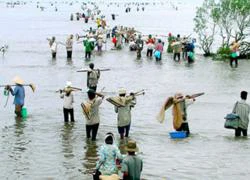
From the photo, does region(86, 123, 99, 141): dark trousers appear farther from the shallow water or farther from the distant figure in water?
the distant figure in water

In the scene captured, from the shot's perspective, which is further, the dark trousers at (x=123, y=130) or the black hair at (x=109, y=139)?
the dark trousers at (x=123, y=130)

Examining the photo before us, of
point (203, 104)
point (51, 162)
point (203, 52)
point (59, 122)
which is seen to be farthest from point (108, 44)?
point (51, 162)

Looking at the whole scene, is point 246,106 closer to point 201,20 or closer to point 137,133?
point 137,133

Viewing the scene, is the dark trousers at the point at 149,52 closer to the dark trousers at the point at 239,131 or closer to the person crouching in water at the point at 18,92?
the person crouching in water at the point at 18,92

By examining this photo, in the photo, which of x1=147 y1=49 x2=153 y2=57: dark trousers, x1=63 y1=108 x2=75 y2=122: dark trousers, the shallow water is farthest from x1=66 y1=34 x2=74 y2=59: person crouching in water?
x1=63 y1=108 x2=75 y2=122: dark trousers

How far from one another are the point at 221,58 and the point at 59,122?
18283mm

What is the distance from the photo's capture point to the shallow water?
43.8 feet

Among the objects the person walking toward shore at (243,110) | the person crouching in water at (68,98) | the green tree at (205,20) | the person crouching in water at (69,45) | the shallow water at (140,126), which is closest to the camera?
the shallow water at (140,126)

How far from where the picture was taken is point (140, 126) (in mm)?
17859

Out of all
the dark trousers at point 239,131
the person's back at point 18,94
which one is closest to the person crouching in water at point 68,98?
the person's back at point 18,94

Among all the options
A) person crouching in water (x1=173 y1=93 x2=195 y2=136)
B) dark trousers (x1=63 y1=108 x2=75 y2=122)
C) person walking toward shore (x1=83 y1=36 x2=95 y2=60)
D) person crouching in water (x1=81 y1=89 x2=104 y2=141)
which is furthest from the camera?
person walking toward shore (x1=83 y1=36 x2=95 y2=60)

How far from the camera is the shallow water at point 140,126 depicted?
13.4 m

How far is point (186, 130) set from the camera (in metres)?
16.3

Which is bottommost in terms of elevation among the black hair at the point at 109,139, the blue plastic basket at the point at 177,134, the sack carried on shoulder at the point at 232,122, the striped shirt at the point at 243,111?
the blue plastic basket at the point at 177,134
